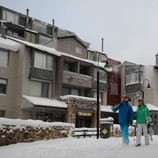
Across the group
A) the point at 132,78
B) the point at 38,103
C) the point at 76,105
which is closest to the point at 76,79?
the point at 76,105

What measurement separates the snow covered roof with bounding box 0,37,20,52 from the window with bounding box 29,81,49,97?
152 inches

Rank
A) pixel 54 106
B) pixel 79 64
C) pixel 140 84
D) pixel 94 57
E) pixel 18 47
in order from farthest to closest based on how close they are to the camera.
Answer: pixel 94 57, pixel 140 84, pixel 79 64, pixel 18 47, pixel 54 106

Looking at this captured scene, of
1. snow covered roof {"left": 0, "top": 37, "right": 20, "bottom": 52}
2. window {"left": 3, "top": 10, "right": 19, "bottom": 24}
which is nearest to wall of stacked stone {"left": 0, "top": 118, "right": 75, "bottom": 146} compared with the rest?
snow covered roof {"left": 0, "top": 37, "right": 20, "bottom": 52}

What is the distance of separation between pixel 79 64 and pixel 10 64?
815 centimetres

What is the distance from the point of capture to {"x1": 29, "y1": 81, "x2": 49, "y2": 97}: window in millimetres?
26075

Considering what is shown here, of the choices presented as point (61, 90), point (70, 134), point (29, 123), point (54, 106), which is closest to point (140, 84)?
point (61, 90)

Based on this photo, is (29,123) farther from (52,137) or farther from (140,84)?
(140,84)

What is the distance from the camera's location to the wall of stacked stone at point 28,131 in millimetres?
10545

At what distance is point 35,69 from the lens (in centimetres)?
2573

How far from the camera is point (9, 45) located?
82.8 feet

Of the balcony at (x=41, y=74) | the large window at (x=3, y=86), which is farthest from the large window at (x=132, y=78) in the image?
the large window at (x=3, y=86)

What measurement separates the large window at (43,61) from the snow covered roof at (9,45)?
7.02ft

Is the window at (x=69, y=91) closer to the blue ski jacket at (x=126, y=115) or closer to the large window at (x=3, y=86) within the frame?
the large window at (x=3, y=86)

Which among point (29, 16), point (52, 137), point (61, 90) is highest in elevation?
point (29, 16)
